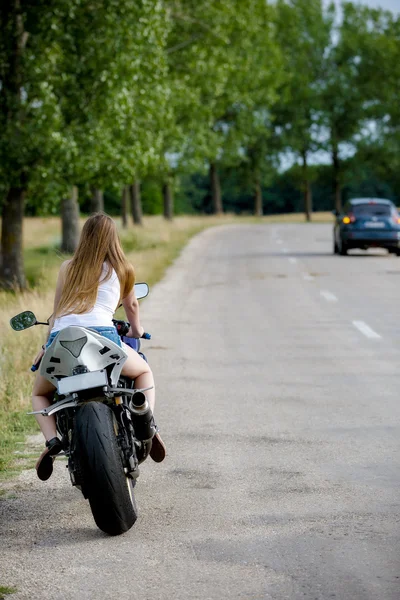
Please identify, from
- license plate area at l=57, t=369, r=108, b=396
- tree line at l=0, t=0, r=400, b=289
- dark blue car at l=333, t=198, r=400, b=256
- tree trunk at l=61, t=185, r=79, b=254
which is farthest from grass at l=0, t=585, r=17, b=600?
tree trunk at l=61, t=185, r=79, b=254

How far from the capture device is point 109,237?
5949 mm

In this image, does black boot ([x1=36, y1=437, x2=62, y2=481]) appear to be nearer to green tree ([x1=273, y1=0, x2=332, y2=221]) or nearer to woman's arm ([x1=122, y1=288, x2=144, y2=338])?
woman's arm ([x1=122, y1=288, x2=144, y2=338])

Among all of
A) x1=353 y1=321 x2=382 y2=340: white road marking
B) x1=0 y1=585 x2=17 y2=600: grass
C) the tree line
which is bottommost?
x1=353 y1=321 x2=382 y2=340: white road marking

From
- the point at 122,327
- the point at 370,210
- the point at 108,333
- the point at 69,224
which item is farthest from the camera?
the point at 69,224

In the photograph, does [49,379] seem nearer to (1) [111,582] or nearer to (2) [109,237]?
(2) [109,237]

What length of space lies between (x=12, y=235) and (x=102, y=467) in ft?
68.5

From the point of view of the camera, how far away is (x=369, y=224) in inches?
1158

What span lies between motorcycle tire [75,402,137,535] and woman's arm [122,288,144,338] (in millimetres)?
938

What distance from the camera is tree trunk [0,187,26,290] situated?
2553 cm

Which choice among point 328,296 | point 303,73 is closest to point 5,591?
point 328,296

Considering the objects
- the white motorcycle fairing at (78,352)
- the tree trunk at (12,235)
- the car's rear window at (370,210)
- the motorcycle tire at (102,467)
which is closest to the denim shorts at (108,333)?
the white motorcycle fairing at (78,352)

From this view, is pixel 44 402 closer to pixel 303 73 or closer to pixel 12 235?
pixel 12 235

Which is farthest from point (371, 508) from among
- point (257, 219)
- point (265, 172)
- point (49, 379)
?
point (265, 172)

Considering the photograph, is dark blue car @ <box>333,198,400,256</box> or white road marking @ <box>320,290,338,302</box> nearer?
white road marking @ <box>320,290,338,302</box>
